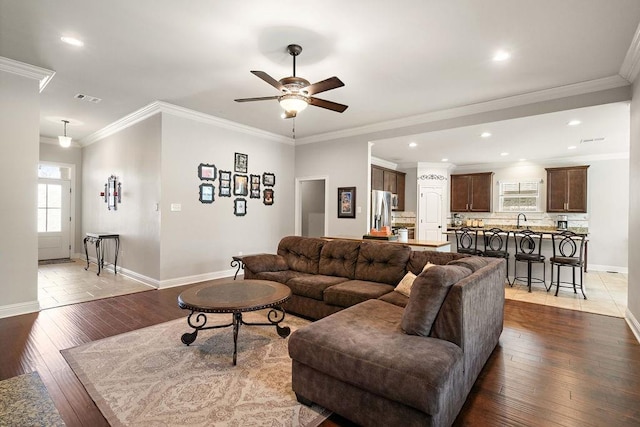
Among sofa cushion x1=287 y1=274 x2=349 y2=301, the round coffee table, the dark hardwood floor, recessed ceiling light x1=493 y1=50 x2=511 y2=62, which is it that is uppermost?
recessed ceiling light x1=493 y1=50 x2=511 y2=62

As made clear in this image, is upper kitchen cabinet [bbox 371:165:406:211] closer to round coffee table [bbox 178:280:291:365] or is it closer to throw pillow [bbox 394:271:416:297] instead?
throw pillow [bbox 394:271:416:297]

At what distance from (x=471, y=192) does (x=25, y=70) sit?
379 inches

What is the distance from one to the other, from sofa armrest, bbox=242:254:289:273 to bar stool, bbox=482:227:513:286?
13.3 feet

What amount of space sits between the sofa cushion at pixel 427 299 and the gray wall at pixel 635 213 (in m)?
2.87

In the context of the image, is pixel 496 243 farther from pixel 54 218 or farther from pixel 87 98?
pixel 54 218

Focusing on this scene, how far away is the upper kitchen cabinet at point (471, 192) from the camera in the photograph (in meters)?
8.87

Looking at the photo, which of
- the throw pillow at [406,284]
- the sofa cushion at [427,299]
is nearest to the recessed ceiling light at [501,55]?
the throw pillow at [406,284]

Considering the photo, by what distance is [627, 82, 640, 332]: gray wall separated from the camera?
3.38 m

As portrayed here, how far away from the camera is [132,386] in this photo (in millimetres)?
2307

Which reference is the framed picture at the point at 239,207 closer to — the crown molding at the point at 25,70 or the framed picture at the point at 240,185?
the framed picture at the point at 240,185

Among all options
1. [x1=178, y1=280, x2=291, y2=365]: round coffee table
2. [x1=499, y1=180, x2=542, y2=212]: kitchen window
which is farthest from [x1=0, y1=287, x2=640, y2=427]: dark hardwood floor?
[x1=499, y1=180, x2=542, y2=212]: kitchen window

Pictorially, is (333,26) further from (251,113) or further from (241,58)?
(251,113)

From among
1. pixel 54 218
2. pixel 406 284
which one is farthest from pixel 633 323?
pixel 54 218

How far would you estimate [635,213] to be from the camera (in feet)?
11.4
